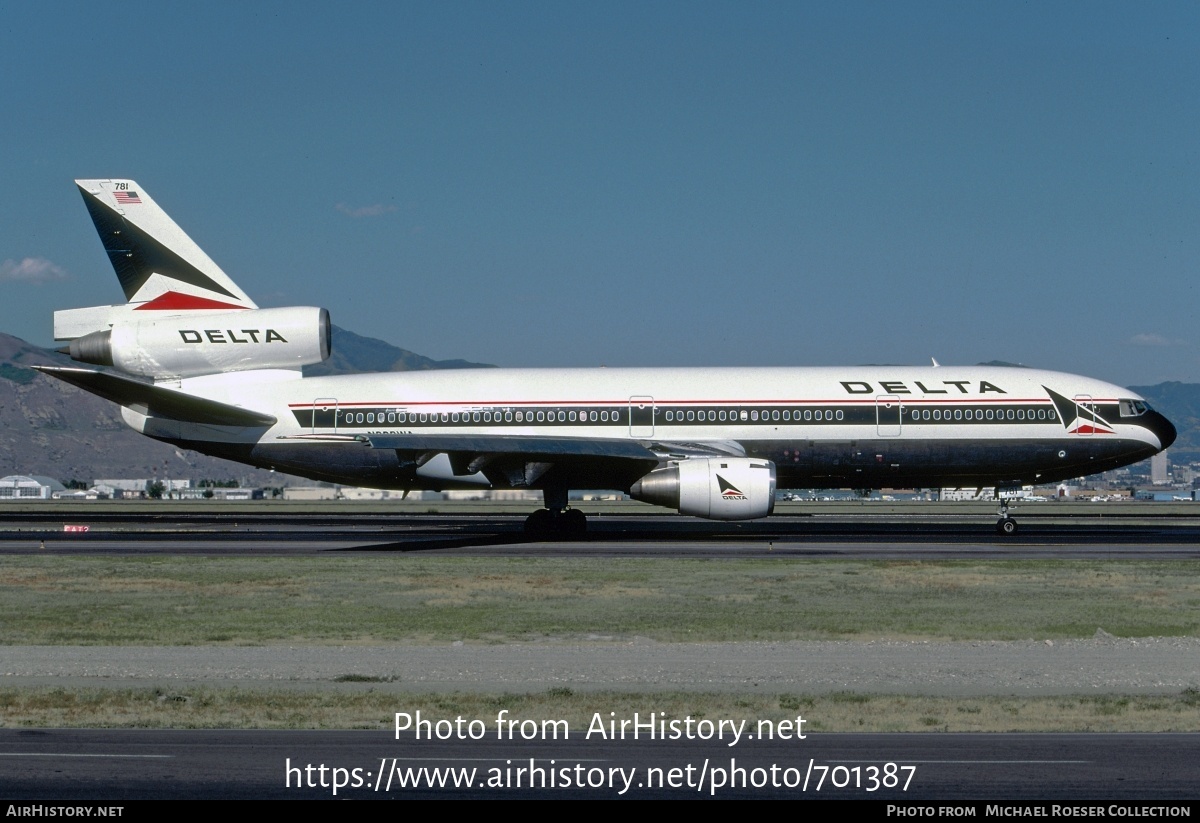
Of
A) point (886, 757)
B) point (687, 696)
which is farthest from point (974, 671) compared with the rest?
point (886, 757)

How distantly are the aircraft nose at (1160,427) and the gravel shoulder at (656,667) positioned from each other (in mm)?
22409

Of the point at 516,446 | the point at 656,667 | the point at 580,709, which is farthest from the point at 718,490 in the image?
the point at 580,709

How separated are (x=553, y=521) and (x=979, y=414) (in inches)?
536

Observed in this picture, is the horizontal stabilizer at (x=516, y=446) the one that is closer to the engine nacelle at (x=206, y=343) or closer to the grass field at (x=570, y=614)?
the grass field at (x=570, y=614)

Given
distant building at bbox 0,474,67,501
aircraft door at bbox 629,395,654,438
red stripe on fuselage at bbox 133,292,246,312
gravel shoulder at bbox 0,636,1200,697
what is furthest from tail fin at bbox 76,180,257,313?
distant building at bbox 0,474,67,501

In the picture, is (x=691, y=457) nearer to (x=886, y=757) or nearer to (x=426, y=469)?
(x=426, y=469)

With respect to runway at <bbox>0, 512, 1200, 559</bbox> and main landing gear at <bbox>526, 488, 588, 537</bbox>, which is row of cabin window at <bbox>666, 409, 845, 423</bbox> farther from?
main landing gear at <bbox>526, 488, 588, 537</bbox>

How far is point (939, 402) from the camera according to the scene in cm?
3884

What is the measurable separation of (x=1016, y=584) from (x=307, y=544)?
65.1 feet

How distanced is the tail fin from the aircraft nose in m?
30.1

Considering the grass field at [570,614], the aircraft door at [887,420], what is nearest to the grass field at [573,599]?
the grass field at [570,614]

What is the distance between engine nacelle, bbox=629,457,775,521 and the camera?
1387 inches
